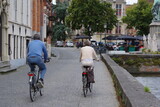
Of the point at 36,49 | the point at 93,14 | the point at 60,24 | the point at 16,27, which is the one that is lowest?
the point at 36,49

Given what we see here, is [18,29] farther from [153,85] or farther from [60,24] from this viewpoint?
[60,24]

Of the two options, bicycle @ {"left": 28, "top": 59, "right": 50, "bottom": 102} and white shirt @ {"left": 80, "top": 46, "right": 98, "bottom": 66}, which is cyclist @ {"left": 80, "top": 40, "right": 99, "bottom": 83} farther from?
bicycle @ {"left": 28, "top": 59, "right": 50, "bottom": 102}

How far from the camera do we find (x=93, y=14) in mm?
62188

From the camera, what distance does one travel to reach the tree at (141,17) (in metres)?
74.0

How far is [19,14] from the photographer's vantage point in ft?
91.4

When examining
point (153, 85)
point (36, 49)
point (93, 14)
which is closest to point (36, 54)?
point (36, 49)

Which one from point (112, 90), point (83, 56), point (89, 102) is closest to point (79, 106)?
point (89, 102)

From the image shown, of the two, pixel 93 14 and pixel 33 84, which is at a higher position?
pixel 93 14

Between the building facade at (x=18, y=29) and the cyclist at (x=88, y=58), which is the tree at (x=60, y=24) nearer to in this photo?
the building facade at (x=18, y=29)

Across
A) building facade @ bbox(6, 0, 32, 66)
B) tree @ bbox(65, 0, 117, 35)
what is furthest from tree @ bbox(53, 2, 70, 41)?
building facade @ bbox(6, 0, 32, 66)

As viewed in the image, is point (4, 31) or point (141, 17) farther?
point (141, 17)

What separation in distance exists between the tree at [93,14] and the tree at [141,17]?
12.2 m

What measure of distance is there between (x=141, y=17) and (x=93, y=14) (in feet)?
51.3

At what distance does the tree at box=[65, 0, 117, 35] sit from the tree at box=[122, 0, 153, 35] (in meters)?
12.2
